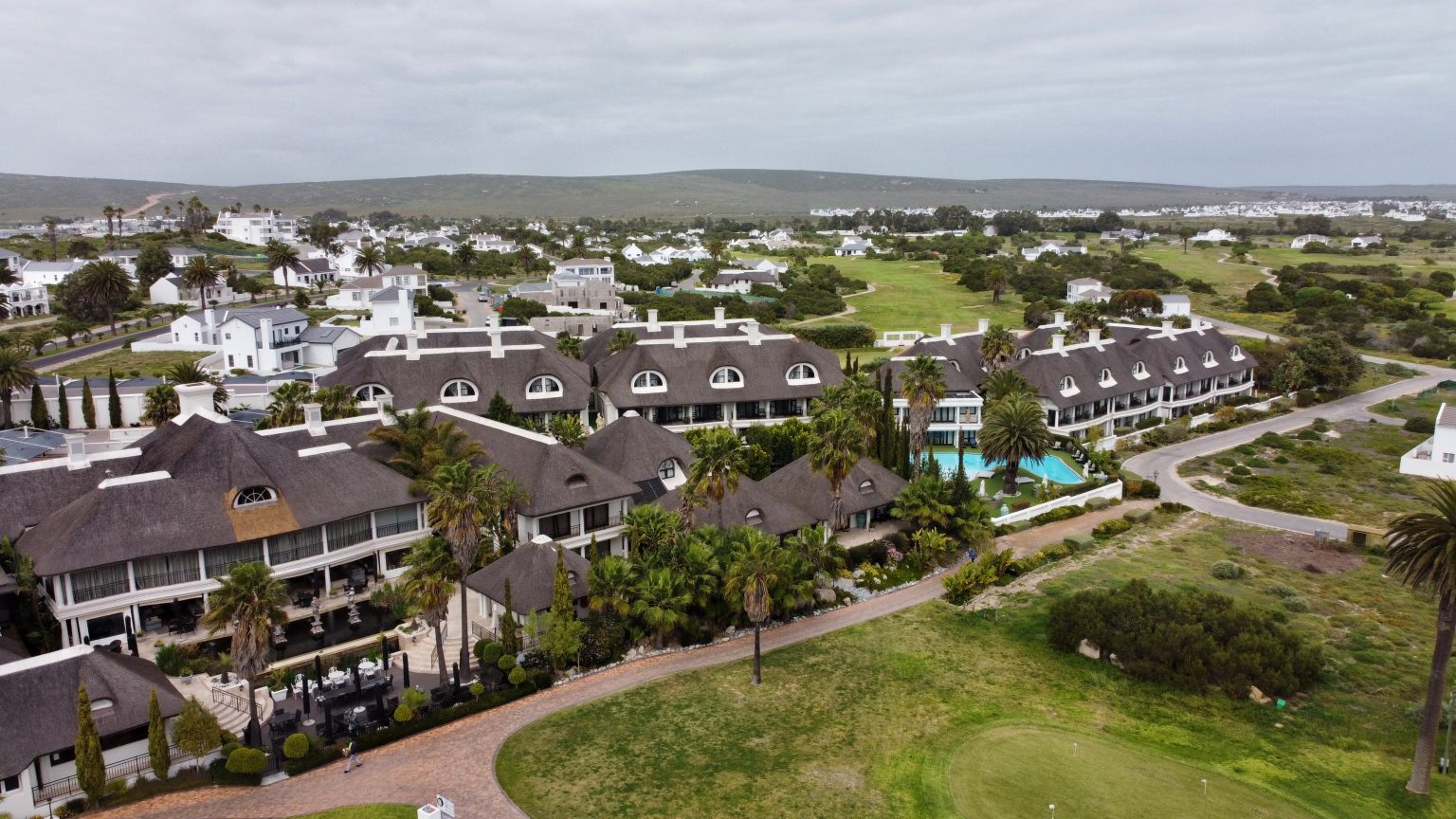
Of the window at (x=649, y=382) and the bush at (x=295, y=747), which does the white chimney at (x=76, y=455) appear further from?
the window at (x=649, y=382)

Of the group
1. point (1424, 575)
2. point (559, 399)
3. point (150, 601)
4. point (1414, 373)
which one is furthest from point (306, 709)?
point (1414, 373)

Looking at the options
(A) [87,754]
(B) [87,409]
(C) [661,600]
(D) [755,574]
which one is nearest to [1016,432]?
(D) [755,574]

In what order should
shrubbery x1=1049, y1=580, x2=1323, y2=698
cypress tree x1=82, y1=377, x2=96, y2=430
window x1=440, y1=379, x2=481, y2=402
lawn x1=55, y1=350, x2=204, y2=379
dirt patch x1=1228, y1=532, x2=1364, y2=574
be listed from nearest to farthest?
shrubbery x1=1049, y1=580, x2=1323, y2=698
dirt patch x1=1228, y1=532, x2=1364, y2=574
window x1=440, y1=379, x2=481, y2=402
cypress tree x1=82, y1=377, x2=96, y2=430
lawn x1=55, y1=350, x2=204, y2=379

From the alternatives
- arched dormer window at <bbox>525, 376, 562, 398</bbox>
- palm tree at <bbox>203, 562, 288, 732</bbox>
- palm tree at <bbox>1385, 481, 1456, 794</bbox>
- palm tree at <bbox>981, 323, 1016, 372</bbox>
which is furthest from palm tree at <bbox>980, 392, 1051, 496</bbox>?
palm tree at <bbox>203, 562, 288, 732</bbox>

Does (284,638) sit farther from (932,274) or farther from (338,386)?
(932,274)

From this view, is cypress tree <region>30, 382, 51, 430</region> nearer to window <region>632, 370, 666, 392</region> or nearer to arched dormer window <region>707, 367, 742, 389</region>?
window <region>632, 370, 666, 392</region>

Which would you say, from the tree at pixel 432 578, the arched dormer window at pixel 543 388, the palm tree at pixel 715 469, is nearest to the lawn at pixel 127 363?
the arched dormer window at pixel 543 388
